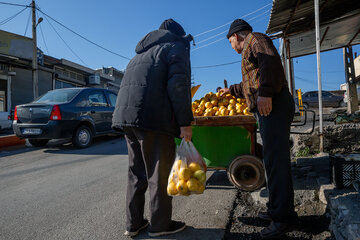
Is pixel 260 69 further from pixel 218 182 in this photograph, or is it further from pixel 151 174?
pixel 218 182

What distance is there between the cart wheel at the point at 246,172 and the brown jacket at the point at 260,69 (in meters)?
1.00

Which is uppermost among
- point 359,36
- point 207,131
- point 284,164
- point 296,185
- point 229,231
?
point 359,36

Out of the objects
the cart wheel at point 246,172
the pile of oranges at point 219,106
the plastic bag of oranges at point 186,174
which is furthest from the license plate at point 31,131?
the plastic bag of oranges at point 186,174

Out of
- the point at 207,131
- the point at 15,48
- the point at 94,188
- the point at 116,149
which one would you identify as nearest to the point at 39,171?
the point at 94,188

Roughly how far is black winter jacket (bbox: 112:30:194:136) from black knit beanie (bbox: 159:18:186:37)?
0.15 m

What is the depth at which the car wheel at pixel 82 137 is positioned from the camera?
6.46 meters

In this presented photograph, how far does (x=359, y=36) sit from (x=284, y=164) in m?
6.97

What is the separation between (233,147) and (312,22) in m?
4.66

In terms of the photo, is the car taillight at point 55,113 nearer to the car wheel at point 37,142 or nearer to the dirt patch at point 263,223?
the car wheel at point 37,142

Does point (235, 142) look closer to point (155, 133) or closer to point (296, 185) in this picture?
point (296, 185)

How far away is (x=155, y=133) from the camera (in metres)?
1.98

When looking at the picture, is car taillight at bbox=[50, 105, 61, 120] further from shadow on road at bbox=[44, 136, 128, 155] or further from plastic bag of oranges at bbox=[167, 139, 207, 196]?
plastic bag of oranges at bbox=[167, 139, 207, 196]

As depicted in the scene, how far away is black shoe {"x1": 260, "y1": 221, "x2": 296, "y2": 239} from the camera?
194cm

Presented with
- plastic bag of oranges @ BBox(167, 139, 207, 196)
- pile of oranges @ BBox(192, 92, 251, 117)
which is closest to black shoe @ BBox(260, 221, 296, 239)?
plastic bag of oranges @ BBox(167, 139, 207, 196)
